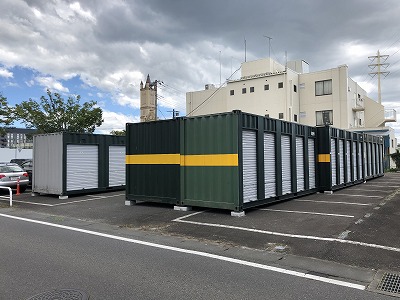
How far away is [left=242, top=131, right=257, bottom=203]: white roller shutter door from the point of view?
10.6 m

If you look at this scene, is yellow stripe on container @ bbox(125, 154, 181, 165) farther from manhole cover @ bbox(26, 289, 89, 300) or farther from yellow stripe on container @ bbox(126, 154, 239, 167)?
manhole cover @ bbox(26, 289, 89, 300)

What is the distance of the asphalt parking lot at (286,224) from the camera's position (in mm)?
6305

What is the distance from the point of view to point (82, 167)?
16.0 meters

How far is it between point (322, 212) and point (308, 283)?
6.12 meters

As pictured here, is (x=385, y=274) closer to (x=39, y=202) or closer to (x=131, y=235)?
(x=131, y=235)

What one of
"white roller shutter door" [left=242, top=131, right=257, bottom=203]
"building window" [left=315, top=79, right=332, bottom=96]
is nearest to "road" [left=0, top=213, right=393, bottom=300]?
"white roller shutter door" [left=242, top=131, right=257, bottom=203]

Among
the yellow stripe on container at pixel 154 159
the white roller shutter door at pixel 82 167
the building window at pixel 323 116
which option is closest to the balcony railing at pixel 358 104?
the building window at pixel 323 116

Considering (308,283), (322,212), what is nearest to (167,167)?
(322,212)

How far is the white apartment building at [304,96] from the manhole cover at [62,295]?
117 ft

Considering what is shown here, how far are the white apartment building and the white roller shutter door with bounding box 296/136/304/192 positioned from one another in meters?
24.1

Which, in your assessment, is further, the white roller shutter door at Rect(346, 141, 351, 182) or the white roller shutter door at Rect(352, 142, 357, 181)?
the white roller shutter door at Rect(352, 142, 357, 181)

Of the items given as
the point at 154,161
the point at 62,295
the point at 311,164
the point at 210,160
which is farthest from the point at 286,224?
the point at 311,164

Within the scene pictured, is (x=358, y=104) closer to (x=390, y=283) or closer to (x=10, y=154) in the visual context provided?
(x=390, y=283)

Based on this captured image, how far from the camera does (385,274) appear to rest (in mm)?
5297
